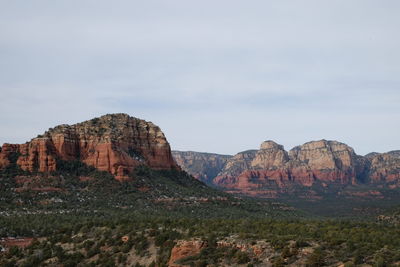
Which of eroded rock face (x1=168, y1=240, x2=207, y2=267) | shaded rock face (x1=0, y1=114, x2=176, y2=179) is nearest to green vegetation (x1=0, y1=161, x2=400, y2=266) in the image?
eroded rock face (x1=168, y1=240, x2=207, y2=267)

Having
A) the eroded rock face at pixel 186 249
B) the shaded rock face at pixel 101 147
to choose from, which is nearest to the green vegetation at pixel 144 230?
the eroded rock face at pixel 186 249

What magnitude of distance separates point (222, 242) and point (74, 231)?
23877 millimetres

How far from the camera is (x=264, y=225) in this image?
172 ft

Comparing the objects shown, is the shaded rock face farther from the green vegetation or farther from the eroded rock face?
the eroded rock face

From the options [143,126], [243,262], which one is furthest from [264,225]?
[143,126]

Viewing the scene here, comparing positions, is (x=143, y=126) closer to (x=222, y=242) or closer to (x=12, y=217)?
(x=12, y=217)

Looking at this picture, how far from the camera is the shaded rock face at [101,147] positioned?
4063 inches

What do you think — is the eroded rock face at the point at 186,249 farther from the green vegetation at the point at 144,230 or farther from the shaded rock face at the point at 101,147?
the shaded rock face at the point at 101,147

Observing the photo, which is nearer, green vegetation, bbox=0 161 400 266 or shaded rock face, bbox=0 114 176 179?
green vegetation, bbox=0 161 400 266

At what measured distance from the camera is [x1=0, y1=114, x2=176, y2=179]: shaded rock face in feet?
339

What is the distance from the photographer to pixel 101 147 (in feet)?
355

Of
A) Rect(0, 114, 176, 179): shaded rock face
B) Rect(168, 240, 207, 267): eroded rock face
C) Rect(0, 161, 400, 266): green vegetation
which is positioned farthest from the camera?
Rect(0, 114, 176, 179): shaded rock face

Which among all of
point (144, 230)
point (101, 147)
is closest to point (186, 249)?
point (144, 230)

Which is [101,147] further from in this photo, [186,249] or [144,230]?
[186,249]
